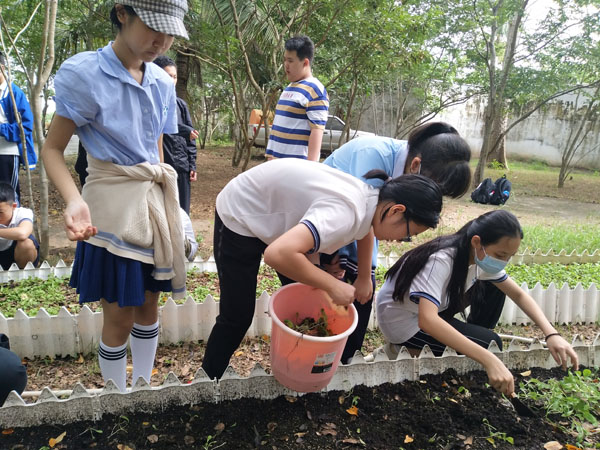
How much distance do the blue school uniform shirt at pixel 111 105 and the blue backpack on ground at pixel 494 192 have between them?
7.73m

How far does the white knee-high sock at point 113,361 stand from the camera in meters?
1.85

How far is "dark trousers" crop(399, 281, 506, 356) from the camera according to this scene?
2.39 meters

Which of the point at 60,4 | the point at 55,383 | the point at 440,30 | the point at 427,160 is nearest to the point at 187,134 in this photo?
the point at 55,383

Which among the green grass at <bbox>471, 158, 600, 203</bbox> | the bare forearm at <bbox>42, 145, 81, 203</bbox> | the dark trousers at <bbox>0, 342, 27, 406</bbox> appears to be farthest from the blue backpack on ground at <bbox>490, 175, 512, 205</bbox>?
the dark trousers at <bbox>0, 342, 27, 406</bbox>

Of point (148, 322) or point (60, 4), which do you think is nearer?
point (148, 322)

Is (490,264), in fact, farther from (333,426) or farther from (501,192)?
(501,192)

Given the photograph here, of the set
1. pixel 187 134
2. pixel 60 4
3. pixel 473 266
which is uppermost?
pixel 60 4

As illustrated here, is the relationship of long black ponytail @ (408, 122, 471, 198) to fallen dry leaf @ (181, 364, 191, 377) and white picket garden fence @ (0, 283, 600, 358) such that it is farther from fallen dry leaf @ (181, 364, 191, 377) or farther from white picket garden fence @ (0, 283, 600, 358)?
fallen dry leaf @ (181, 364, 191, 377)

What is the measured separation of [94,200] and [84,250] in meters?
0.20

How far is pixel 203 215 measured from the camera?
6480mm

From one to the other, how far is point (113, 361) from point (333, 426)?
0.93 meters

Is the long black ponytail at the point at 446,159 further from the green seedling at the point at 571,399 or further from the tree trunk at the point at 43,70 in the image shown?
the tree trunk at the point at 43,70

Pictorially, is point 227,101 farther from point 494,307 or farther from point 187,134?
point 494,307

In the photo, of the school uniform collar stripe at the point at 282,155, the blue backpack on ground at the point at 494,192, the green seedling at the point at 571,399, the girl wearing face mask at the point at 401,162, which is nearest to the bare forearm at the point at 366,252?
the girl wearing face mask at the point at 401,162
